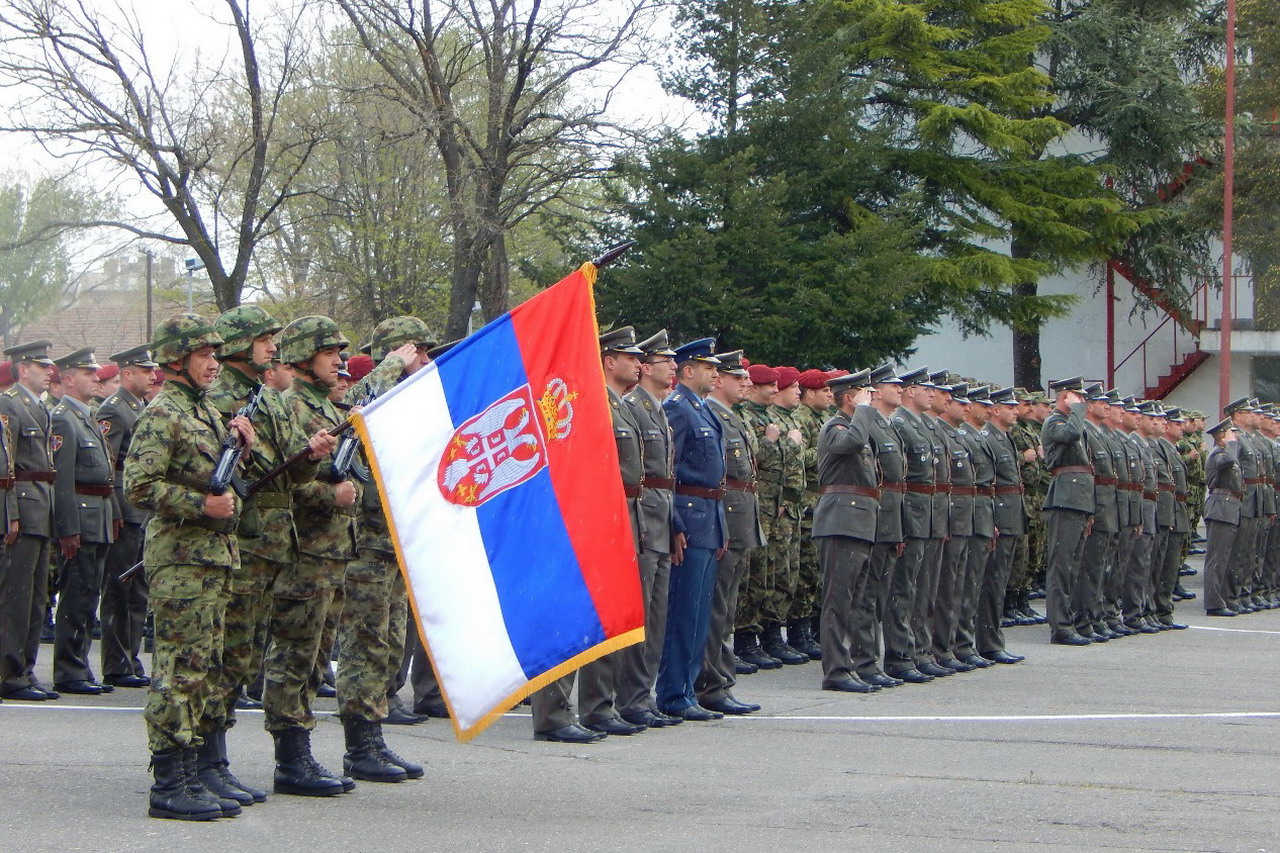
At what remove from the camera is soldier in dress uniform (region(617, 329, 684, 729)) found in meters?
9.16

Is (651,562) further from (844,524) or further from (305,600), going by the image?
(305,600)

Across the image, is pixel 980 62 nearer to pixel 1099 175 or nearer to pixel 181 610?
pixel 1099 175

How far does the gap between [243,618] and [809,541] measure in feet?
24.1

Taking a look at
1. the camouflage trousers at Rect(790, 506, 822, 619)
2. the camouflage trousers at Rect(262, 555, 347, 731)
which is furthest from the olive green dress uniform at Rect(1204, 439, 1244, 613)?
the camouflage trousers at Rect(262, 555, 347, 731)

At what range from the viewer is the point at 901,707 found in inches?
403

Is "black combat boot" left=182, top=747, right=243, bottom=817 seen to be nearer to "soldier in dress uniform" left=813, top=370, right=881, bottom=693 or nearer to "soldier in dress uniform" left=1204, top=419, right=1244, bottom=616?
"soldier in dress uniform" left=813, top=370, right=881, bottom=693

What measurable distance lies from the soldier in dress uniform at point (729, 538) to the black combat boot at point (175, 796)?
3.99m

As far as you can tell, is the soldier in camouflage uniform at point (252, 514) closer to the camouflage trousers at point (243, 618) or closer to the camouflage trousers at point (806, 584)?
the camouflage trousers at point (243, 618)

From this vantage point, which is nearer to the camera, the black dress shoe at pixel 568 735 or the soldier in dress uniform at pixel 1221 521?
the black dress shoe at pixel 568 735

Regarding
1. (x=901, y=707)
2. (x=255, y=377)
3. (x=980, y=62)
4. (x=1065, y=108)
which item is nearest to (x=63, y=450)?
(x=255, y=377)

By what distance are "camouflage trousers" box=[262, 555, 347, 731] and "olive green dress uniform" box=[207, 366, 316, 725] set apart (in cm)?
5

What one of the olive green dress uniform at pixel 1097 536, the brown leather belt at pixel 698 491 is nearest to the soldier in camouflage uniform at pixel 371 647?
the brown leather belt at pixel 698 491

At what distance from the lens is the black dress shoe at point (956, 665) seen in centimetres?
1210

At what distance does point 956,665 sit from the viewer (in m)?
12.2
